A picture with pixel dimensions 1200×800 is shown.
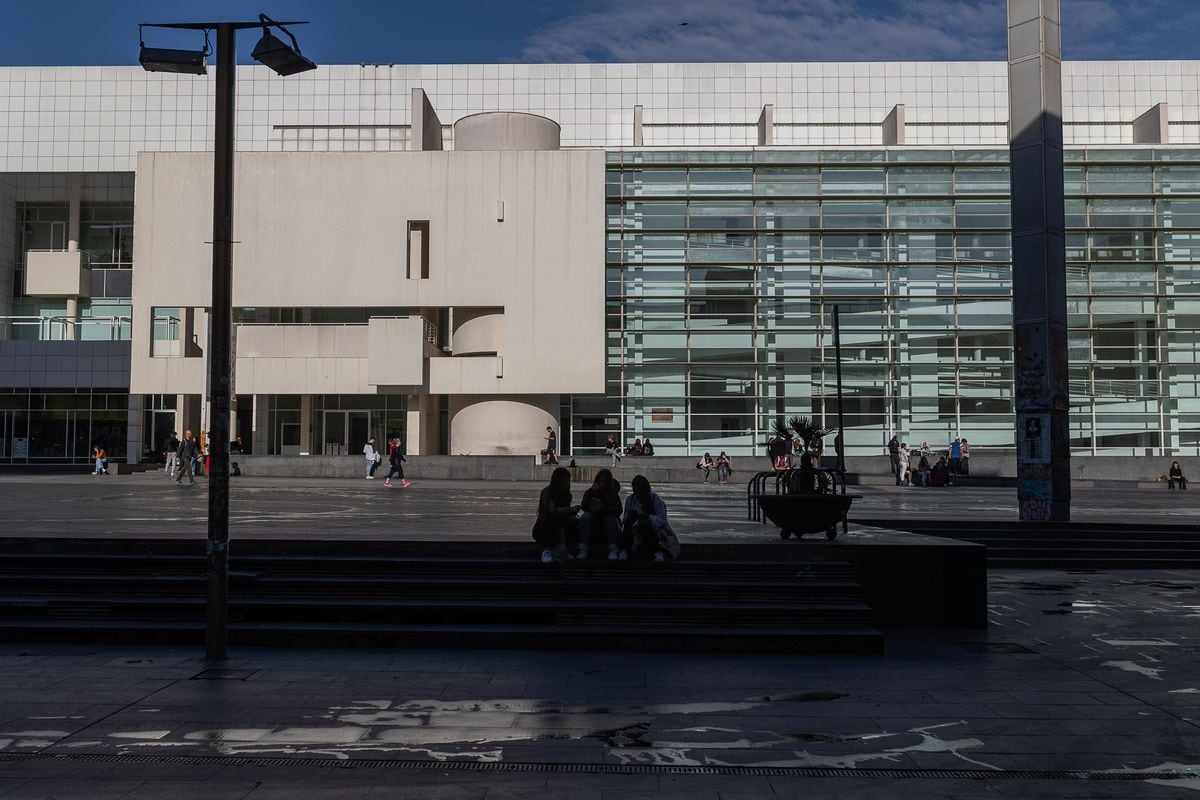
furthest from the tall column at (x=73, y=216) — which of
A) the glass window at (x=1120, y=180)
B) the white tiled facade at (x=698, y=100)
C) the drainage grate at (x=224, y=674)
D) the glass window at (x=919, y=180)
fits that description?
the drainage grate at (x=224, y=674)

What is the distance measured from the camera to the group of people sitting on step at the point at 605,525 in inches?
376

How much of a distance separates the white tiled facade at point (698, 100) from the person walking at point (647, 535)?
1845 inches

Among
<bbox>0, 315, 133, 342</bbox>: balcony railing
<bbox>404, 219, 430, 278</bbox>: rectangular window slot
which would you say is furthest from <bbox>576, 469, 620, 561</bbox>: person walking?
<bbox>0, 315, 133, 342</bbox>: balcony railing

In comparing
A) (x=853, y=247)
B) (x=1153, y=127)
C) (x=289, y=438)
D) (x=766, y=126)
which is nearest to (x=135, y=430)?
(x=289, y=438)

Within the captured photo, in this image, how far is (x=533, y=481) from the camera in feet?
110

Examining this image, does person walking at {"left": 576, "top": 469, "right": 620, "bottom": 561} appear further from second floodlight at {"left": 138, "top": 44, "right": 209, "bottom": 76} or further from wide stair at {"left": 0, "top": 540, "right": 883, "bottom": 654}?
second floodlight at {"left": 138, "top": 44, "right": 209, "bottom": 76}

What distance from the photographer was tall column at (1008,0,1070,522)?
1655cm

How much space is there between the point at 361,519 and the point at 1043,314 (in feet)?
38.5

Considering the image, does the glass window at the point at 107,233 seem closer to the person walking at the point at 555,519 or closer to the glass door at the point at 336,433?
the glass door at the point at 336,433

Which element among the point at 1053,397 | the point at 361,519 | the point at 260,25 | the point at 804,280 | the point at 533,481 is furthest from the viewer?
the point at 804,280

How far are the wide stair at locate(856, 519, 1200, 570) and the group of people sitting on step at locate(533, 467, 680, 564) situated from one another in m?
6.00

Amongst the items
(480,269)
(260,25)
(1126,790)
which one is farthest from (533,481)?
(1126,790)

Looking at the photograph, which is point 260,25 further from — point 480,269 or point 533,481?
point 480,269

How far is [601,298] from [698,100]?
1916 centimetres
